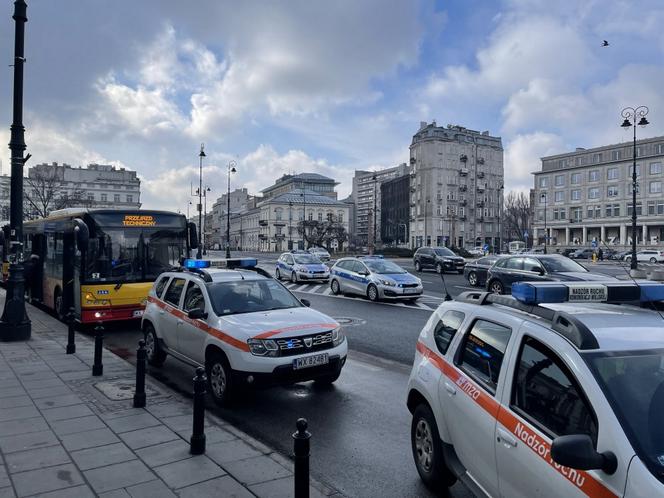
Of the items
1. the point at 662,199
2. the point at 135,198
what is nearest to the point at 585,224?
the point at 662,199

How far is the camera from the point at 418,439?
4.41m

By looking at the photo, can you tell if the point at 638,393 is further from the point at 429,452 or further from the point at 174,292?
the point at 174,292

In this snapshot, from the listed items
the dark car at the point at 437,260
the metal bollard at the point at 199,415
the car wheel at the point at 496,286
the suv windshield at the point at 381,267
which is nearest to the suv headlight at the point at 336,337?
the metal bollard at the point at 199,415

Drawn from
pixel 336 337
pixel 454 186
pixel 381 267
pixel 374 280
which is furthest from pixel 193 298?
pixel 454 186

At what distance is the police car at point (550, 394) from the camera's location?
242cm

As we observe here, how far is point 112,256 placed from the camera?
11.6 m

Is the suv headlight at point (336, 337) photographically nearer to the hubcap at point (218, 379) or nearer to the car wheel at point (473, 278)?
the hubcap at point (218, 379)

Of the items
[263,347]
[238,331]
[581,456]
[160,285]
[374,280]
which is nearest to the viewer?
[581,456]

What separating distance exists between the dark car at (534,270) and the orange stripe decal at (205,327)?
39.3 feet

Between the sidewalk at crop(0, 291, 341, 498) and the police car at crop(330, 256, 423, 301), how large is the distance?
10956mm

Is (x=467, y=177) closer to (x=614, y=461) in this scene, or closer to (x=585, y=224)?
(x=585, y=224)

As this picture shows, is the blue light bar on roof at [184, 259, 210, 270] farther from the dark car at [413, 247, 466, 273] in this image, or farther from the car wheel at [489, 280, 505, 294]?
the dark car at [413, 247, 466, 273]

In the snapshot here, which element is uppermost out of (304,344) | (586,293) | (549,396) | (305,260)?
(586,293)

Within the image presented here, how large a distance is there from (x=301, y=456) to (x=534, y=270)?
51.8ft
